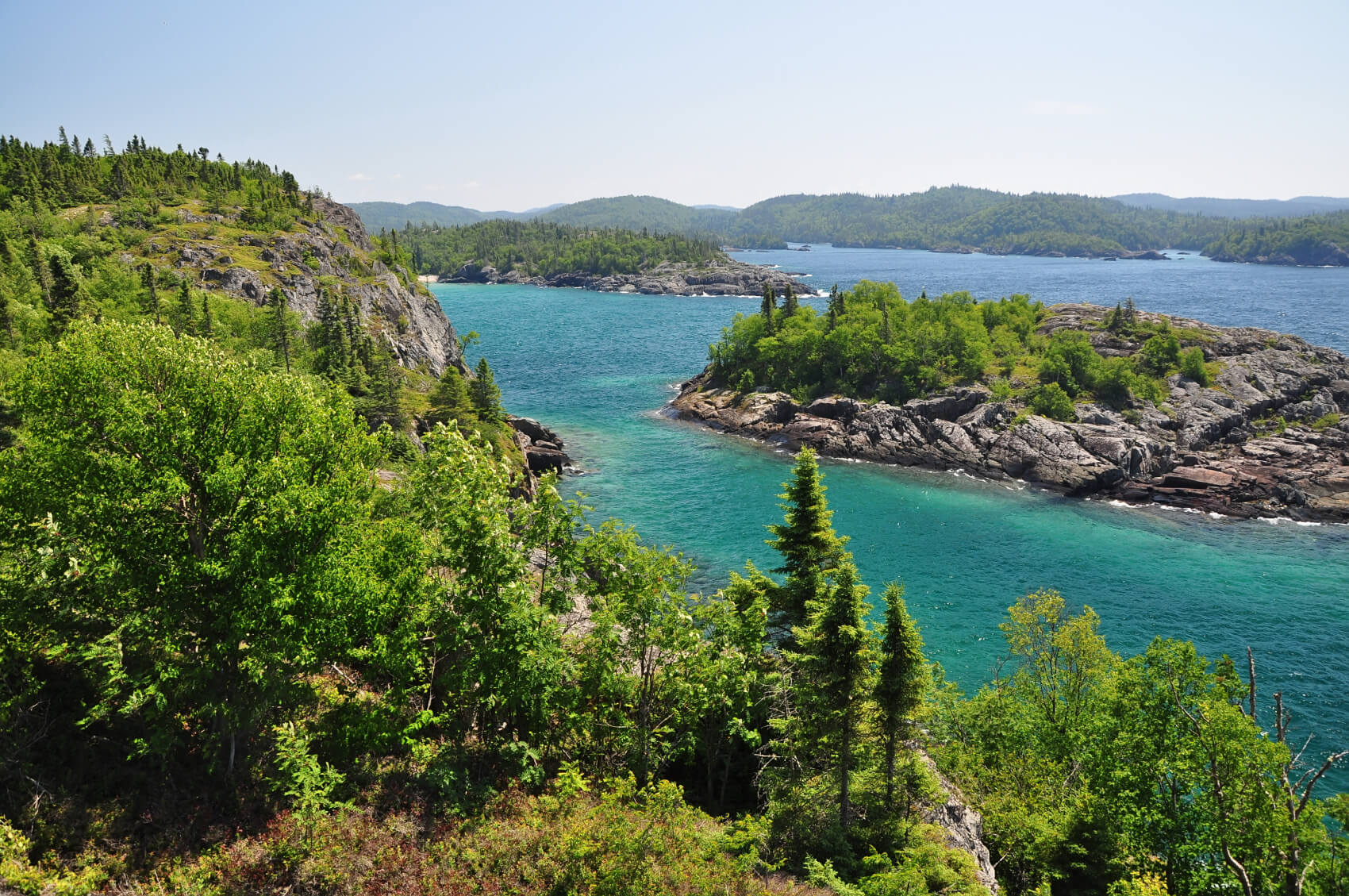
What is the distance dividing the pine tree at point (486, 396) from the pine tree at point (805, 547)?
44351 millimetres

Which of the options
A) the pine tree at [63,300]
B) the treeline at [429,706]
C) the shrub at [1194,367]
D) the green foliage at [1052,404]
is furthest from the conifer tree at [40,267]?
the shrub at [1194,367]

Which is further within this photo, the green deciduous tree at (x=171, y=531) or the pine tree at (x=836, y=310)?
the pine tree at (x=836, y=310)

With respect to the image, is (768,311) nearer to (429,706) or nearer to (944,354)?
(944,354)

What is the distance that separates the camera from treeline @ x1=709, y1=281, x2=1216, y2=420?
84.3 m

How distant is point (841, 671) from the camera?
70.2 ft

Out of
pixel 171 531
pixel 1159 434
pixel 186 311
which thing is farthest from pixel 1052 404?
pixel 186 311

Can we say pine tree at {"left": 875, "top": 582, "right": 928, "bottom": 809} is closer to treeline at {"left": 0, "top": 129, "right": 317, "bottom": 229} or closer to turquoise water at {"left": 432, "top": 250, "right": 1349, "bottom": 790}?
turquoise water at {"left": 432, "top": 250, "right": 1349, "bottom": 790}

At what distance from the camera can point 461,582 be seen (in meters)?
19.6

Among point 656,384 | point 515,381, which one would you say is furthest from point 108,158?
point 656,384

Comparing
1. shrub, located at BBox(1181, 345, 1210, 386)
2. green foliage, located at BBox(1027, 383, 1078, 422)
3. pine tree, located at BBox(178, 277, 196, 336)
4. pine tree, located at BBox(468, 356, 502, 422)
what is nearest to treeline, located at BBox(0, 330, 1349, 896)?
pine tree, located at BBox(468, 356, 502, 422)

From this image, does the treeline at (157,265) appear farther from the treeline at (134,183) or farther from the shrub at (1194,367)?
the shrub at (1194,367)

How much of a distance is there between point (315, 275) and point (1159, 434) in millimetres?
110534

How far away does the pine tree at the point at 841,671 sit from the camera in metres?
21.0

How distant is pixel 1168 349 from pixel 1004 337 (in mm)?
18676
